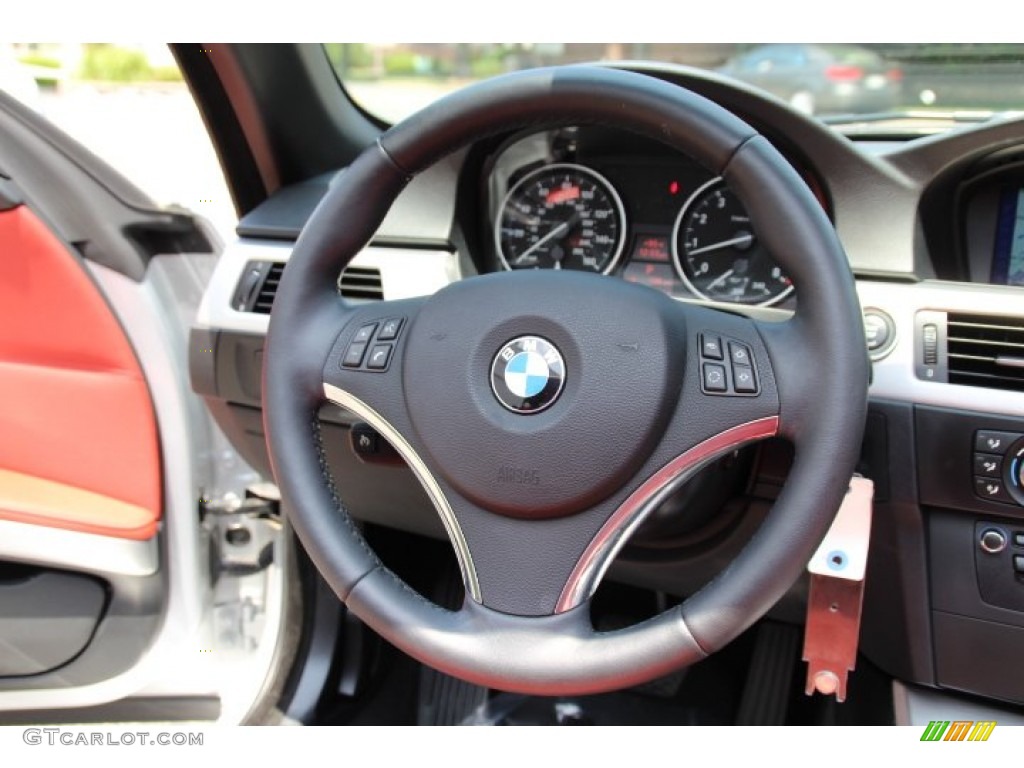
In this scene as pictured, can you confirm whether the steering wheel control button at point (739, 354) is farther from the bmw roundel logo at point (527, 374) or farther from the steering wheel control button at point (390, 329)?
the steering wheel control button at point (390, 329)

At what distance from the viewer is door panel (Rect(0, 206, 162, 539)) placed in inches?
64.3

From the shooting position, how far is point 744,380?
0.90 meters

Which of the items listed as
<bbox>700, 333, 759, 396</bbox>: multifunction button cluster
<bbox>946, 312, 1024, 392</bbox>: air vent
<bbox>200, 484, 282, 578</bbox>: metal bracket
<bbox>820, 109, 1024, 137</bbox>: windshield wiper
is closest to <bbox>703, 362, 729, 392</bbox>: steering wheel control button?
<bbox>700, 333, 759, 396</bbox>: multifunction button cluster

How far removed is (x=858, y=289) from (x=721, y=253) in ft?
0.73

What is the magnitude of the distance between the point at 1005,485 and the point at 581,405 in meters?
0.59

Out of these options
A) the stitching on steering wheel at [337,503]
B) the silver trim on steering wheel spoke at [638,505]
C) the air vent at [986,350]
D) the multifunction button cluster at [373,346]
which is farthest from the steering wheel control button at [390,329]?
the air vent at [986,350]

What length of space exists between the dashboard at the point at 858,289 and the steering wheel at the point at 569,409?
0.18 metres

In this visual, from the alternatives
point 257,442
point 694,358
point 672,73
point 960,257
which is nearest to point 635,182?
point 672,73

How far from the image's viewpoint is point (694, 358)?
3.05ft

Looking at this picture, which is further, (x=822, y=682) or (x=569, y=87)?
(x=822, y=682)

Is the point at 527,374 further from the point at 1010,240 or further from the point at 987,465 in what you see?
the point at 1010,240

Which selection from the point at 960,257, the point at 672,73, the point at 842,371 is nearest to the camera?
the point at 842,371

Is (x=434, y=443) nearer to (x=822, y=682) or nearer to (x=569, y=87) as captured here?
(x=569, y=87)

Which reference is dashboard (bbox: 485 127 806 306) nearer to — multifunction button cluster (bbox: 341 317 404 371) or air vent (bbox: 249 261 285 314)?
air vent (bbox: 249 261 285 314)
